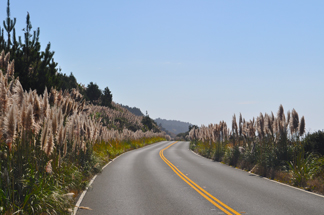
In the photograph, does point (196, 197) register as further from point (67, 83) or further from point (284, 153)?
point (67, 83)

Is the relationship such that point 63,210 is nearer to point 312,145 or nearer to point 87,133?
point 87,133

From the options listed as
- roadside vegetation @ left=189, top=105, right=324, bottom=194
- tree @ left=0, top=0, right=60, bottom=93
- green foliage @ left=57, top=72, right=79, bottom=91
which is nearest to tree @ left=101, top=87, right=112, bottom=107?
green foliage @ left=57, top=72, right=79, bottom=91

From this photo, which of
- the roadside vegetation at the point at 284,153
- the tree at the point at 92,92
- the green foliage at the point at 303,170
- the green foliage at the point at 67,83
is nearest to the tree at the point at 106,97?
the tree at the point at 92,92

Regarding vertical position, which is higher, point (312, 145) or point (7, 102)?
point (7, 102)

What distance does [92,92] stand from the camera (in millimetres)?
60625

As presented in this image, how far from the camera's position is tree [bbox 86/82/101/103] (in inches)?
2370

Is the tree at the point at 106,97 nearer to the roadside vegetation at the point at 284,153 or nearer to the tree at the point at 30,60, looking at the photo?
the tree at the point at 30,60

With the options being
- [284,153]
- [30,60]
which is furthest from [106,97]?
[284,153]

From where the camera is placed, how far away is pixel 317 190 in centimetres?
1122

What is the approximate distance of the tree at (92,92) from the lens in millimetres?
60188

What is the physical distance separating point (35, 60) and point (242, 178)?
18.6 m

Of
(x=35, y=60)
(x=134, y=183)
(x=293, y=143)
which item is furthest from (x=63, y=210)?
(x=35, y=60)

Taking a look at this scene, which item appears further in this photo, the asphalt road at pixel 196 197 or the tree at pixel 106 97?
the tree at pixel 106 97

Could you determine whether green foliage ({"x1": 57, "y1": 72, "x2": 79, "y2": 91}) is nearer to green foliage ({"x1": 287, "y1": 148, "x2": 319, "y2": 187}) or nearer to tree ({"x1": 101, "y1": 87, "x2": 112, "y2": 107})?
tree ({"x1": 101, "y1": 87, "x2": 112, "y2": 107})
